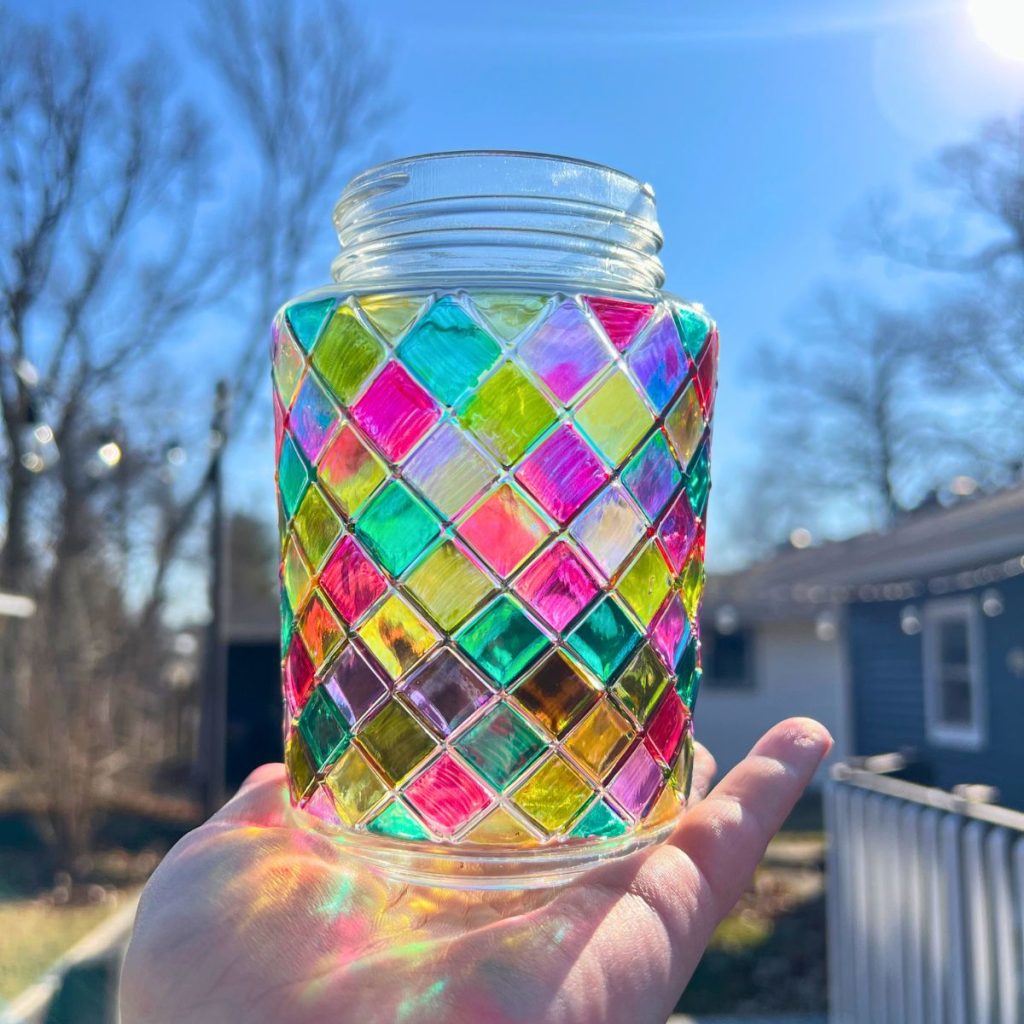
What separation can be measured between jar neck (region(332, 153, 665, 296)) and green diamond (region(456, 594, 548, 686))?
0.92 feet

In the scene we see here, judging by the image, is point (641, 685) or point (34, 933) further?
point (34, 933)

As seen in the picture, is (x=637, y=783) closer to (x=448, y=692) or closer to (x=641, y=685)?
(x=641, y=685)

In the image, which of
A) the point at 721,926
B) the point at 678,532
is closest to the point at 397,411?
the point at 678,532

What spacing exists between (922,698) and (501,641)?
859 cm

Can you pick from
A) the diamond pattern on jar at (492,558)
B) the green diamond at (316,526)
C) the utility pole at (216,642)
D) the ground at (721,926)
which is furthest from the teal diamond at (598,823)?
the utility pole at (216,642)

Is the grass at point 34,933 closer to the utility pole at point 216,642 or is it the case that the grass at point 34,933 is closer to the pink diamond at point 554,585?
the utility pole at point 216,642

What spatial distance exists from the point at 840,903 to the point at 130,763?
686 cm

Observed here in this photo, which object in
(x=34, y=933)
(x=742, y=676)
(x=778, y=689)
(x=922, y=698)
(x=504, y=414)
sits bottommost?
(x=34, y=933)

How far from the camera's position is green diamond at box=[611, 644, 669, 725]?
2.72 feet

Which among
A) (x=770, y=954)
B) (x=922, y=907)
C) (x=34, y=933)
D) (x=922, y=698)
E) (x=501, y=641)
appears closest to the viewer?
(x=501, y=641)

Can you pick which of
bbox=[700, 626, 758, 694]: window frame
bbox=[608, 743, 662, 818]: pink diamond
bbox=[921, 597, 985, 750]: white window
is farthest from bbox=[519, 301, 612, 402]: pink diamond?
bbox=[700, 626, 758, 694]: window frame

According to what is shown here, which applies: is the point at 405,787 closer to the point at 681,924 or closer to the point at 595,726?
the point at 595,726

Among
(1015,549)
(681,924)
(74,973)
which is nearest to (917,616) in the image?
(1015,549)

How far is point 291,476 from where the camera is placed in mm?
920
